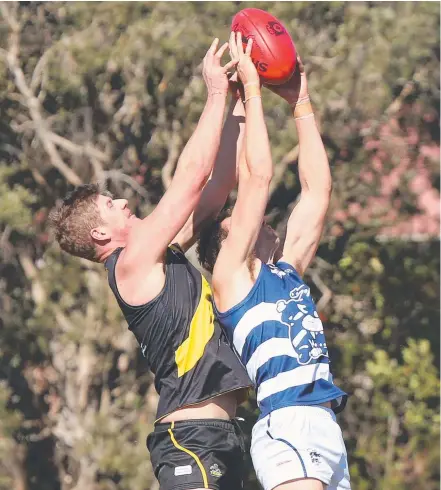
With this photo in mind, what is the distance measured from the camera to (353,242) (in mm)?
9570

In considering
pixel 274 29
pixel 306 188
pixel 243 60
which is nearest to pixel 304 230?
pixel 306 188

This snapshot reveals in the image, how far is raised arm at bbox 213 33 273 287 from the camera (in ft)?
14.8

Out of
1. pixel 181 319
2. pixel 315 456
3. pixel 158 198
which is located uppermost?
pixel 181 319

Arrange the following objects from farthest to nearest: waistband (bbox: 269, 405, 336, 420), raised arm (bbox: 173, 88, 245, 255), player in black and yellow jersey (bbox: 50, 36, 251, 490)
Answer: raised arm (bbox: 173, 88, 245, 255) < player in black and yellow jersey (bbox: 50, 36, 251, 490) < waistband (bbox: 269, 405, 336, 420)

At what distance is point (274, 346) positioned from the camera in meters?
4.53

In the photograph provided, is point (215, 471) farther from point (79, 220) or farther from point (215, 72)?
point (215, 72)

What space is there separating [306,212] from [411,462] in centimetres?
555

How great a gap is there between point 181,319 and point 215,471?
2.26ft

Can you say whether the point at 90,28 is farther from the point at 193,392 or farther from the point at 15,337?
the point at 193,392

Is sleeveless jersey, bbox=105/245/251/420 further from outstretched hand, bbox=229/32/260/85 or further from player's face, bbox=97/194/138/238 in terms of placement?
outstretched hand, bbox=229/32/260/85

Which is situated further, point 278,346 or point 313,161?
point 313,161

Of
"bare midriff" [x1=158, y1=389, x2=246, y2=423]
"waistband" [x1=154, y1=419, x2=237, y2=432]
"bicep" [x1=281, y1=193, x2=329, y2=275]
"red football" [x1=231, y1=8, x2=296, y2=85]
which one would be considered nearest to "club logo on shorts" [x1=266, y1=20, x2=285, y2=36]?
"red football" [x1=231, y1=8, x2=296, y2=85]

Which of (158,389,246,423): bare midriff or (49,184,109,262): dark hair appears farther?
(49,184,109,262): dark hair

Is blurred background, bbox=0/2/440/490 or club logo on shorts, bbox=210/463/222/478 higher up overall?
club logo on shorts, bbox=210/463/222/478
